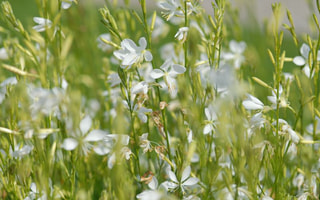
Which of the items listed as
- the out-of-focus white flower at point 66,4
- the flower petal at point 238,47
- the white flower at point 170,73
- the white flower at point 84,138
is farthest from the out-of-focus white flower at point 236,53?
the white flower at point 84,138

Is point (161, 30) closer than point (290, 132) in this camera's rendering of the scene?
No

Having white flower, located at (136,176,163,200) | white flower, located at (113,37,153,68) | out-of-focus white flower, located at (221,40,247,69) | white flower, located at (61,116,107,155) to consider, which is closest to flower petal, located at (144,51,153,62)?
white flower, located at (113,37,153,68)

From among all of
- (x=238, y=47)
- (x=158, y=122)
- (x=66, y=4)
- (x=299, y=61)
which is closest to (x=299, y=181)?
(x=299, y=61)

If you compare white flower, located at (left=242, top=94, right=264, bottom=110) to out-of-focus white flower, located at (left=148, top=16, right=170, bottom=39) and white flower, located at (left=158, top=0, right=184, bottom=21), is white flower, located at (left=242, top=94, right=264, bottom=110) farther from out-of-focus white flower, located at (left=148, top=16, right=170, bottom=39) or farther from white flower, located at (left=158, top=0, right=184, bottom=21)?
out-of-focus white flower, located at (left=148, top=16, right=170, bottom=39)

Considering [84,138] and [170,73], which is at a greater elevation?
[170,73]

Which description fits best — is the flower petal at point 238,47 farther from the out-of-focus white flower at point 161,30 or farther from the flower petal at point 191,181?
the flower petal at point 191,181

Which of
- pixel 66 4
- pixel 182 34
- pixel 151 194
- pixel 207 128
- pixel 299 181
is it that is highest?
pixel 66 4

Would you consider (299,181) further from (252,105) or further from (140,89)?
(140,89)

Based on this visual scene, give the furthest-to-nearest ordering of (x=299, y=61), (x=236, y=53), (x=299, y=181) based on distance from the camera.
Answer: (x=236, y=53), (x=299, y=61), (x=299, y=181)
